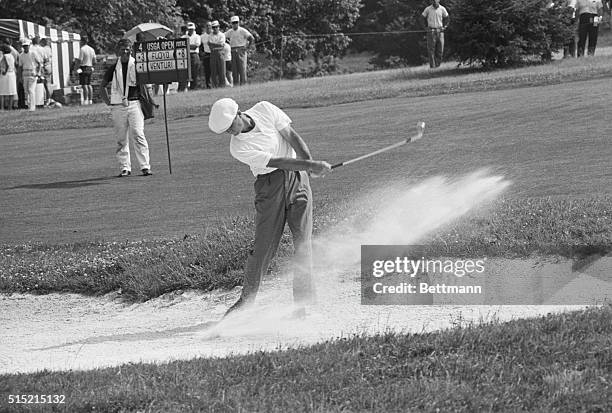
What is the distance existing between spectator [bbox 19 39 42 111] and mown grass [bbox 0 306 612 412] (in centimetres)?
2491

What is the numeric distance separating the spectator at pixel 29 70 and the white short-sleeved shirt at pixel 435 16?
11303 mm

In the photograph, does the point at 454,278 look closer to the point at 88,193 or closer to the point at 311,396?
the point at 311,396

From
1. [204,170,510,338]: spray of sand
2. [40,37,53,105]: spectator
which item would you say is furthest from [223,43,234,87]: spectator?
[204,170,510,338]: spray of sand

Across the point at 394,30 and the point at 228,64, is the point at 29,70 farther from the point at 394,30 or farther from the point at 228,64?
the point at 394,30

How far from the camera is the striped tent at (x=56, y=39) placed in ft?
117

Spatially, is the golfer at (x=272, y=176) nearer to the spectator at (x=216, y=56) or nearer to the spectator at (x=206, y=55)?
the spectator at (x=216, y=56)

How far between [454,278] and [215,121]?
9.49 ft

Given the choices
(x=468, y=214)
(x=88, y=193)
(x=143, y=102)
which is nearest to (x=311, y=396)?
(x=468, y=214)

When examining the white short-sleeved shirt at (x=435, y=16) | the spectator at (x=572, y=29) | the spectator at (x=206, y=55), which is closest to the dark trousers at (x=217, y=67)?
the spectator at (x=206, y=55)

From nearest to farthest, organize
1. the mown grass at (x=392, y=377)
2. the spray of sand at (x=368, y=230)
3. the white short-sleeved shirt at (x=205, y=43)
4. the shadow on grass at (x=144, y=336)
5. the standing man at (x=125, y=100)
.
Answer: the mown grass at (x=392, y=377), the spray of sand at (x=368, y=230), the shadow on grass at (x=144, y=336), the standing man at (x=125, y=100), the white short-sleeved shirt at (x=205, y=43)

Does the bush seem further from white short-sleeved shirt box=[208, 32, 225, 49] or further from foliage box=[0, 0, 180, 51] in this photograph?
foliage box=[0, 0, 180, 51]

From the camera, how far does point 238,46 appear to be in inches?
1331

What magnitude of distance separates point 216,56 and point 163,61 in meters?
14.2

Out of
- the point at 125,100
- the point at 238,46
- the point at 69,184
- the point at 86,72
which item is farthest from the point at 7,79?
the point at 125,100
